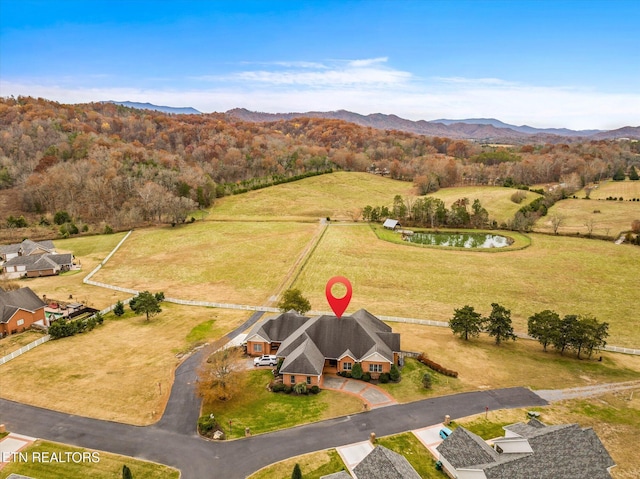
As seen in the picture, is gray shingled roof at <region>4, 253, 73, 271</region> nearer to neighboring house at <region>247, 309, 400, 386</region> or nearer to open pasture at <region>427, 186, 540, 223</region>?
neighboring house at <region>247, 309, 400, 386</region>

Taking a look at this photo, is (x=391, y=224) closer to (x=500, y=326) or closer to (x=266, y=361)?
(x=500, y=326)

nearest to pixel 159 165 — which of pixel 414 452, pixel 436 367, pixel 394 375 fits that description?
pixel 394 375

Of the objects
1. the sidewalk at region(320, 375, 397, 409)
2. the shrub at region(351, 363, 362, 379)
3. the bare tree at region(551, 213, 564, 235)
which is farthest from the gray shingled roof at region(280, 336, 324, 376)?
the bare tree at region(551, 213, 564, 235)

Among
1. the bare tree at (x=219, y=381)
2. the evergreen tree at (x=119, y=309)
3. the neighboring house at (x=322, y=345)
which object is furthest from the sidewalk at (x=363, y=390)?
the evergreen tree at (x=119, y=309)

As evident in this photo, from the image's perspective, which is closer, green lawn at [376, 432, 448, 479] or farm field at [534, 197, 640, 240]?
green lawn at [376, 432, 448, 479]

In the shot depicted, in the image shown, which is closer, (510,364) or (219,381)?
(219,381)

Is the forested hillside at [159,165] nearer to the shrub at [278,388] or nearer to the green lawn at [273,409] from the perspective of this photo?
the shrub at [278,388]

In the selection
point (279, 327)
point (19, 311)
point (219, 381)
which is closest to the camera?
point (219, 381)
